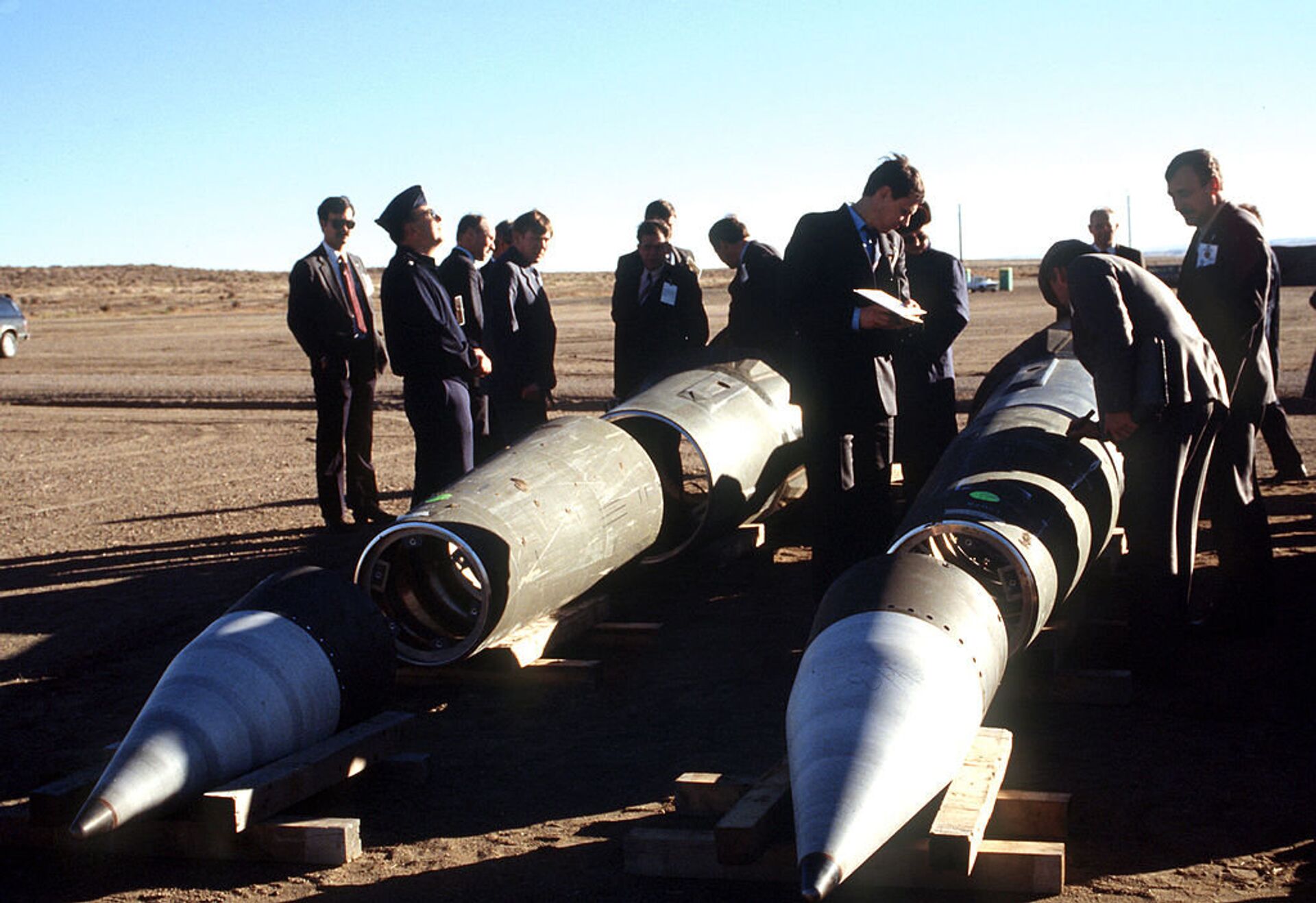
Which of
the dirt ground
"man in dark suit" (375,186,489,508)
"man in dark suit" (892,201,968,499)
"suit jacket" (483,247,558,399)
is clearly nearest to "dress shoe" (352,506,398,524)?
the dirt ground

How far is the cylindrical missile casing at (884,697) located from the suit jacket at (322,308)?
560 cm

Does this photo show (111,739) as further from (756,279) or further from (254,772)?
(756,279)

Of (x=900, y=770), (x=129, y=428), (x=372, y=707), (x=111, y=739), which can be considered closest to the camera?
(x=900, y=770)

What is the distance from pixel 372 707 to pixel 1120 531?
13.7ft

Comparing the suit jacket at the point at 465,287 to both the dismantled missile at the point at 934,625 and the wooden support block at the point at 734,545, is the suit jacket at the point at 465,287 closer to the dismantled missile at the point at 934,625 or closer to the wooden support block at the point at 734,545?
the wooden support block at the point at 734,545

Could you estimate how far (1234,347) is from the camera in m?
6.34

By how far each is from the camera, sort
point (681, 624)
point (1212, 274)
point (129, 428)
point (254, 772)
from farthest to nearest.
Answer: point (129, 428), point (681, 624), point (1212, 274), point (254, 772)

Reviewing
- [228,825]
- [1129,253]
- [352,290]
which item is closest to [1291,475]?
[1129,253]

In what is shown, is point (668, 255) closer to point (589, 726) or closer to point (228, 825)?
point (589, 726)

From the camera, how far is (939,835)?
3648 mm

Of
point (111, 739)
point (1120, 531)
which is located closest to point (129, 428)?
point (111, 739)

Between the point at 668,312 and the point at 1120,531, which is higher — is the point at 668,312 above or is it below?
above

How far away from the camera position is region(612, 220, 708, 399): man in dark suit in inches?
345

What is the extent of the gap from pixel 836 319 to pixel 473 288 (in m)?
2.91
